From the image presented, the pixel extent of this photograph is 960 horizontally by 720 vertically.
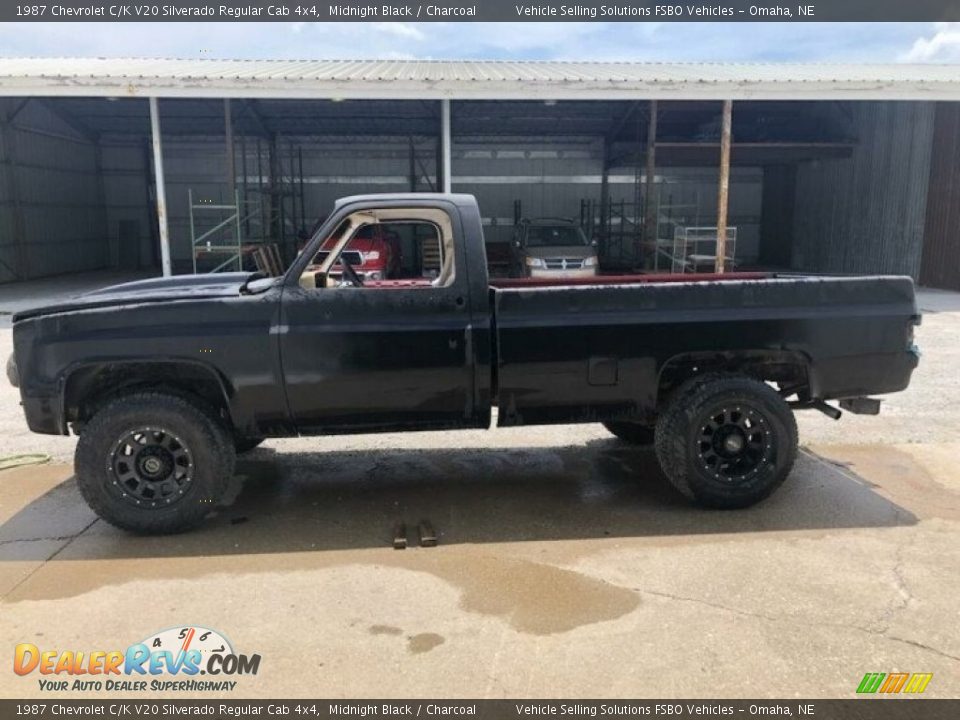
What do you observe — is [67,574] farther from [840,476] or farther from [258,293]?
[840,476]

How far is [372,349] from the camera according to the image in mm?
4633

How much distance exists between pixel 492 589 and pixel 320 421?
1582mm

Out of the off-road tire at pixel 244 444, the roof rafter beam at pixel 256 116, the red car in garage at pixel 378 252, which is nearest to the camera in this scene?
the off-road tire at pixel 244 444

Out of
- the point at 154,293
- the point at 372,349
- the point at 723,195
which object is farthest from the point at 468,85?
the point at 372,349

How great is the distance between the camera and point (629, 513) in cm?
496

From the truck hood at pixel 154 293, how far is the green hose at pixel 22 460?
69.2 inches

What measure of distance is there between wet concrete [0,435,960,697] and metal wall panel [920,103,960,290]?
16340 millimetres

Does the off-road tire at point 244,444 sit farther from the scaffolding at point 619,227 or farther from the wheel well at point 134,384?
the scaffolding at point 619,227

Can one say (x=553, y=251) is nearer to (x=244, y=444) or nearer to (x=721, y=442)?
(x=244, y=444)

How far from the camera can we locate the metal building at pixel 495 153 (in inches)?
613

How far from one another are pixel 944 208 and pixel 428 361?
20.0 metres

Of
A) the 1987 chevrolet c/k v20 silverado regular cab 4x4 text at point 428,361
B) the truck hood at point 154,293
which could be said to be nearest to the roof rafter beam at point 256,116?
the truck hood at point 154,293

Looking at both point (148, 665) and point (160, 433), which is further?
point (160, 433)

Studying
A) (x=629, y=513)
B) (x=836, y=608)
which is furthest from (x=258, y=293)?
(x=836, y=608)
